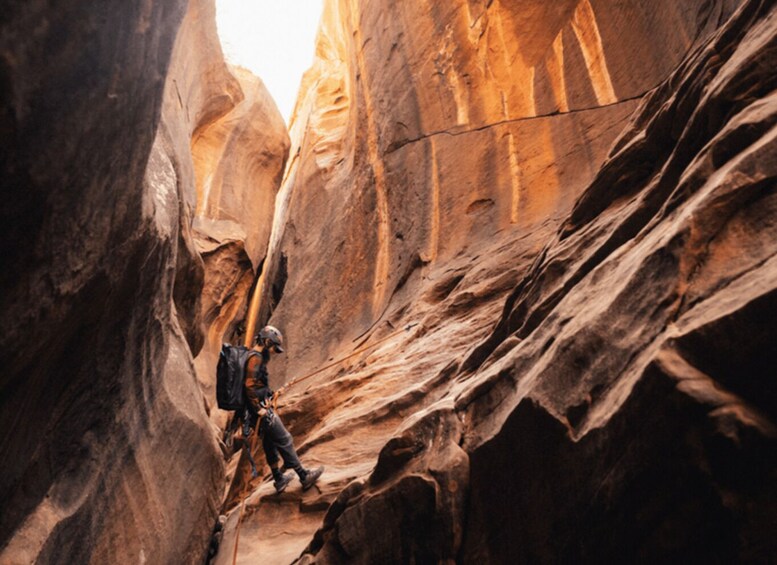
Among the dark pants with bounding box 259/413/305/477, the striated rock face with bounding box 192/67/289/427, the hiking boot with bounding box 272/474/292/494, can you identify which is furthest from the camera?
the striated rock face with bounding box 192/67/289/427

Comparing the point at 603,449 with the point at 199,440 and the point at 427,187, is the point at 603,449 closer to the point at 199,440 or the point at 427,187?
the point at 199,440

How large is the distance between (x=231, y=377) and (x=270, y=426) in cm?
75

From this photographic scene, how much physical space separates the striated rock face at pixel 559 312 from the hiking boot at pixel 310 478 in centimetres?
11

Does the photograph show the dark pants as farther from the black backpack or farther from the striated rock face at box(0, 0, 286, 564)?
the striated rock face at box(0, 0, 286, 564)

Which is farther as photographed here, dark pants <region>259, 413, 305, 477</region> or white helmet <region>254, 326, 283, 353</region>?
white helmet <region>254, 326, 283, 353</region>

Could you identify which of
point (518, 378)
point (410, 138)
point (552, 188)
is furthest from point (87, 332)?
point (410, 138)

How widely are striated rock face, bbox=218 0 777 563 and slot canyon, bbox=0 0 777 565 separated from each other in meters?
0.02

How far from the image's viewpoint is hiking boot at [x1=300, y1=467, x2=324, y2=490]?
7.81 metres

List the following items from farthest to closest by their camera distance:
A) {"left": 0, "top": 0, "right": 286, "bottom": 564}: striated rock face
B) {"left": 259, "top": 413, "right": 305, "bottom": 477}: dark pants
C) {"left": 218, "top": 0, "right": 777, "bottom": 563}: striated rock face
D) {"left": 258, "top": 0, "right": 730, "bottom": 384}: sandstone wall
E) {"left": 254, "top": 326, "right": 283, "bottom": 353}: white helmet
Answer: {"left": 258, "top": 0, "right": 730, "bottom": 384}: sandstone wall → {"left": 254, "top": 326, "right": 283, "bottom": 353}: white helmet → {"left": 259, "top": 413, "right": 305, "bottom": 477}: dark pants → {"left": 0, "top": 0, "right": 286, "bottom": 564}: striated rock face → {"left": 218, "top": 0, "right": 777, "bottom": 563}: striated rock face

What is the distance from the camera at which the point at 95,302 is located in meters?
4.78

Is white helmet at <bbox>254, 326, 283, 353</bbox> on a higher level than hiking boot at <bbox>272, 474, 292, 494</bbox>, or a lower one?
higher

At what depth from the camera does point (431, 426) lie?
5285 millimetres

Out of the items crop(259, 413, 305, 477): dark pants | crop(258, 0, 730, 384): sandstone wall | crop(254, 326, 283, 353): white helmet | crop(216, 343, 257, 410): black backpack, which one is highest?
crop(258, 0, 730, 384): sandstone wall

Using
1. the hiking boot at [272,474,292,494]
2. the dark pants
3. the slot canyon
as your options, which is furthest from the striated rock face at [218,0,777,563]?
the dark pants
